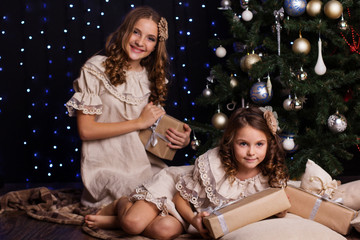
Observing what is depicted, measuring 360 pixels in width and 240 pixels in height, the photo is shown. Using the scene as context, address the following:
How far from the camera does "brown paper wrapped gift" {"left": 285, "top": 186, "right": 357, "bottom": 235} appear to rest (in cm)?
208

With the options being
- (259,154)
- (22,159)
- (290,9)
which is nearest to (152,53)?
(290,9)

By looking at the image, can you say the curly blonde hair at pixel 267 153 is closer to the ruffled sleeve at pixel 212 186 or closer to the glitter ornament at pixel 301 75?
the ruffled sleeve at pixel 212 186

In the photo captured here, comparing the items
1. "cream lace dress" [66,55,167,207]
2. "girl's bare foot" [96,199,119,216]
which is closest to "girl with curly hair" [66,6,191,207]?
"cream lace dress" [66,55,167,207]

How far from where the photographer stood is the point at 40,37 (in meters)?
3.77

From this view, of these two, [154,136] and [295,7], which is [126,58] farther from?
[295,7]

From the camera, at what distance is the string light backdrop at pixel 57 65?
147 inches

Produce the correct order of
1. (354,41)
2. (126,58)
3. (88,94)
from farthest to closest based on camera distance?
(354,41) → (126,58) → (88,94)

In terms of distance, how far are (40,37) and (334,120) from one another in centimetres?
233

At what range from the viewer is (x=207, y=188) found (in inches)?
83.1

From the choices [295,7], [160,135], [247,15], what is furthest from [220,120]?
[295,7]

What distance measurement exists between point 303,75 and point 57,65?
198cm

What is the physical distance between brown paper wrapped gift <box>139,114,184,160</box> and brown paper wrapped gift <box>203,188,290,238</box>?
2.42 ft

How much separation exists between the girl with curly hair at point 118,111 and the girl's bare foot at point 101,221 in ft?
0.78

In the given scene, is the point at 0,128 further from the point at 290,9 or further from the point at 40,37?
the point at 290,9
